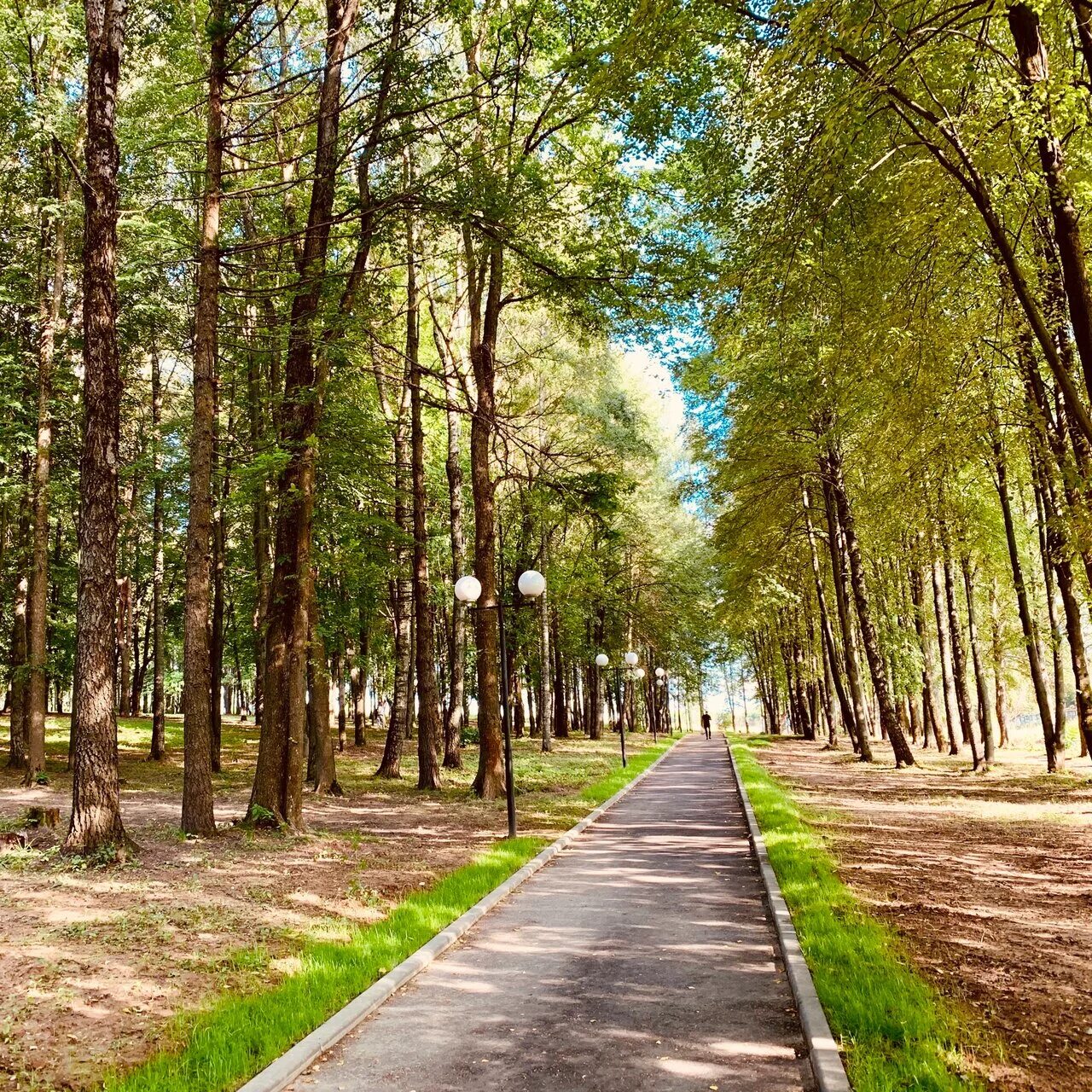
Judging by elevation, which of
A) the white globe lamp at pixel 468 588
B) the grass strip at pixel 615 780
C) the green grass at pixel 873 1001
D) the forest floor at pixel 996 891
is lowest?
the grass strip at pixel 615 780

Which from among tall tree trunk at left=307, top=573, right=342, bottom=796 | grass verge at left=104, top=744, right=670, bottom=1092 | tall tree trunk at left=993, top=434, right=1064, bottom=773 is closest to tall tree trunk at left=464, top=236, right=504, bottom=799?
tall tree trunk at left=307, top=573, right=342, bottom=796

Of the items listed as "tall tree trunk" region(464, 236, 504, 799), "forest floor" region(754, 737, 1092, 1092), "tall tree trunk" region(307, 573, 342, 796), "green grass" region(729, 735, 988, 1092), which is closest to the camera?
"green grass" region(729, 735, 988, 1092)

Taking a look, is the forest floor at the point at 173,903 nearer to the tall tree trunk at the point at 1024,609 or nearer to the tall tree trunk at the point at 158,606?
the tall tree trunk at the point at 158,606

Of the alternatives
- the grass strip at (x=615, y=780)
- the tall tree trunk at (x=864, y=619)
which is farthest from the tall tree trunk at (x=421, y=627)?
the tall tree trunk at (x=864, y=619)

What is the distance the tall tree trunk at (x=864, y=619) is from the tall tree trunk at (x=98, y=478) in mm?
16697

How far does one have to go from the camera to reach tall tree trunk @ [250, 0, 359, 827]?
34.7 feet

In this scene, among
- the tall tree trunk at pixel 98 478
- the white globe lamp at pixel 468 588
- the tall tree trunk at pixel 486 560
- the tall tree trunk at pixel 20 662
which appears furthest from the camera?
the tall tree trunk at pixel 20 662

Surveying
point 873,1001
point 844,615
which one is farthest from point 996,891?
point 844,615

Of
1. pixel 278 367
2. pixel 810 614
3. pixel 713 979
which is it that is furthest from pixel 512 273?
pixel 810 614

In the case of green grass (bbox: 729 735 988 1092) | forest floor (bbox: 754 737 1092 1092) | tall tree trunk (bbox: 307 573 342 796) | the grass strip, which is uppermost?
tall tree trunk (bbox: 307 573 342 796)

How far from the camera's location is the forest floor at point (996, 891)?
4.16 meters

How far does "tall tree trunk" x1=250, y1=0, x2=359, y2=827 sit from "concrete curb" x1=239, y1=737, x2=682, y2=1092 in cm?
392

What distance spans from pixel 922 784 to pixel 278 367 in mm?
16206

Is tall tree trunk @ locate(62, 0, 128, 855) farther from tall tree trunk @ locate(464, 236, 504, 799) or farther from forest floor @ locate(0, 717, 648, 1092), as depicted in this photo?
tall tree trunk @ locate(464, 236, 504, 799)
